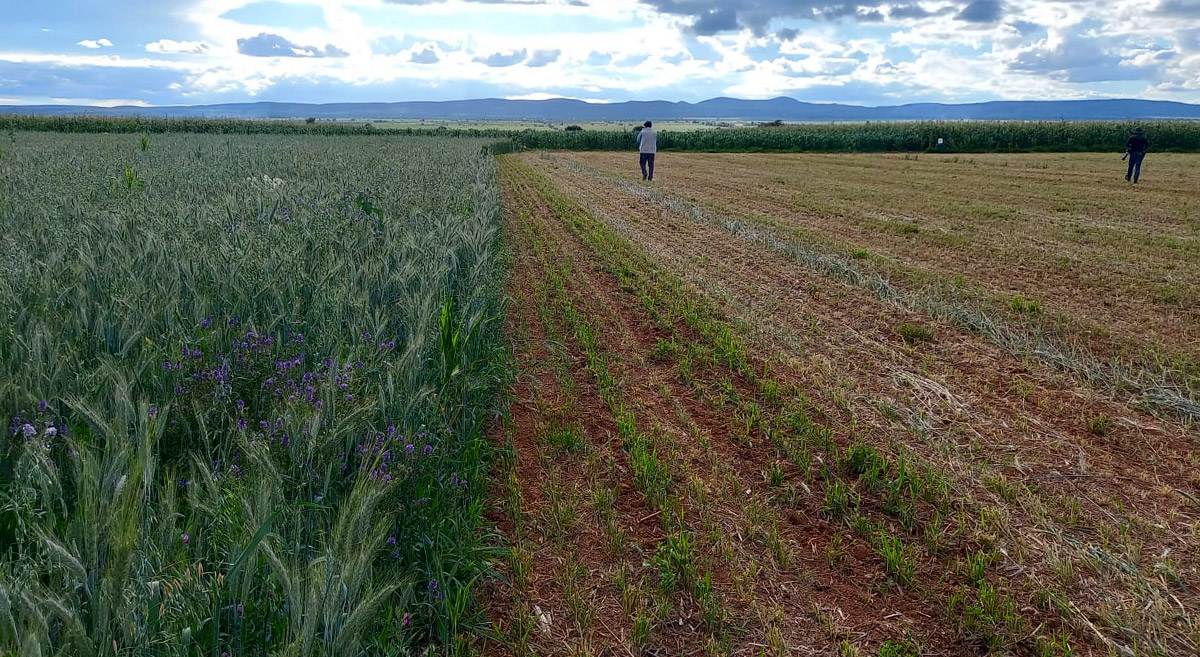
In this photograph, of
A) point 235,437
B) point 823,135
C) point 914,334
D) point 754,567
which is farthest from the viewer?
A: point 823,135

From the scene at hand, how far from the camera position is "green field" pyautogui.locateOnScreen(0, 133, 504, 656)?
5.61ft

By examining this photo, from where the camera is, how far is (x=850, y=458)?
14.3 ft

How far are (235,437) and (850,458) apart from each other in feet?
11.4

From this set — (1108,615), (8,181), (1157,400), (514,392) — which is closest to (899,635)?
(1108,615)

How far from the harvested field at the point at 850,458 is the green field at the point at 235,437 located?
0.67 meters

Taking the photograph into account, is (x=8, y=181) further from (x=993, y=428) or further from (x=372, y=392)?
(x=993, y=428)

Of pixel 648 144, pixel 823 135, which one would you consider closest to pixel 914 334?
pixel 648 144

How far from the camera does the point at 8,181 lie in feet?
Result: 28.0

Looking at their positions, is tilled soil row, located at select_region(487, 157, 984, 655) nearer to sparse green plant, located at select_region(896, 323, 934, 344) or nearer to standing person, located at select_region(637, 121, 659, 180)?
sparse green plant, located at select_region(896, 323, 934, 344)

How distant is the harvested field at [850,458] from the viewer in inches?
120

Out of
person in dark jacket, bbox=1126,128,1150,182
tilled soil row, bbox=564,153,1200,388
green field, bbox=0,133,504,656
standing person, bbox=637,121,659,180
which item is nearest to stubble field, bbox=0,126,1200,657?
green field, bbox=0,133,504,656

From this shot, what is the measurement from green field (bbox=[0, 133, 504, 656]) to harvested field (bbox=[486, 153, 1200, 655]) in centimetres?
67

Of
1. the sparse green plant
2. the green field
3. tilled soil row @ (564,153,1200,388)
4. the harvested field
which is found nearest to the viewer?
the green field

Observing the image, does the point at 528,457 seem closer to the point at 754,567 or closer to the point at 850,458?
the point at 754,567
